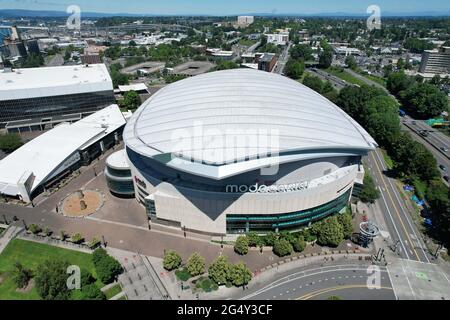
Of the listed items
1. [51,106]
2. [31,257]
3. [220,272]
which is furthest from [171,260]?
[51,106]

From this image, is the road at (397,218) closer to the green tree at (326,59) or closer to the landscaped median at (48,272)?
the landscaped median at (48,272)

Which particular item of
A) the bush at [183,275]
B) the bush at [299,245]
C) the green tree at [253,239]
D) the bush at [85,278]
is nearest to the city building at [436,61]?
the bush at [299,245]

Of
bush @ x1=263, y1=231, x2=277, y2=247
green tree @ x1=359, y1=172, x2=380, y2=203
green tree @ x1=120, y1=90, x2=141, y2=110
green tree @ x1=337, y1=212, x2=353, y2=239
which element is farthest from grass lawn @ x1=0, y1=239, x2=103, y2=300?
green tree @ x1=120, y1=90, x2=141, y2=110

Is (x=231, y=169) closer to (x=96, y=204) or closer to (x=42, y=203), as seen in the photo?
(x=96, y=204)

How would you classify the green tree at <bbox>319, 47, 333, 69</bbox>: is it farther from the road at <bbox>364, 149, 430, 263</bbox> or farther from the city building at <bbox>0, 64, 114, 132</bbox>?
the city building at <bbox>0, 64, 114, 132</bbox>

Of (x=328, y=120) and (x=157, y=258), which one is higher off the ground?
(x=328, y=120)

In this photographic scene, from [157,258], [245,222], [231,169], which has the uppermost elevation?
[231,169]

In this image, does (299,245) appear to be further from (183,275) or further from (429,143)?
A: (429,143)
